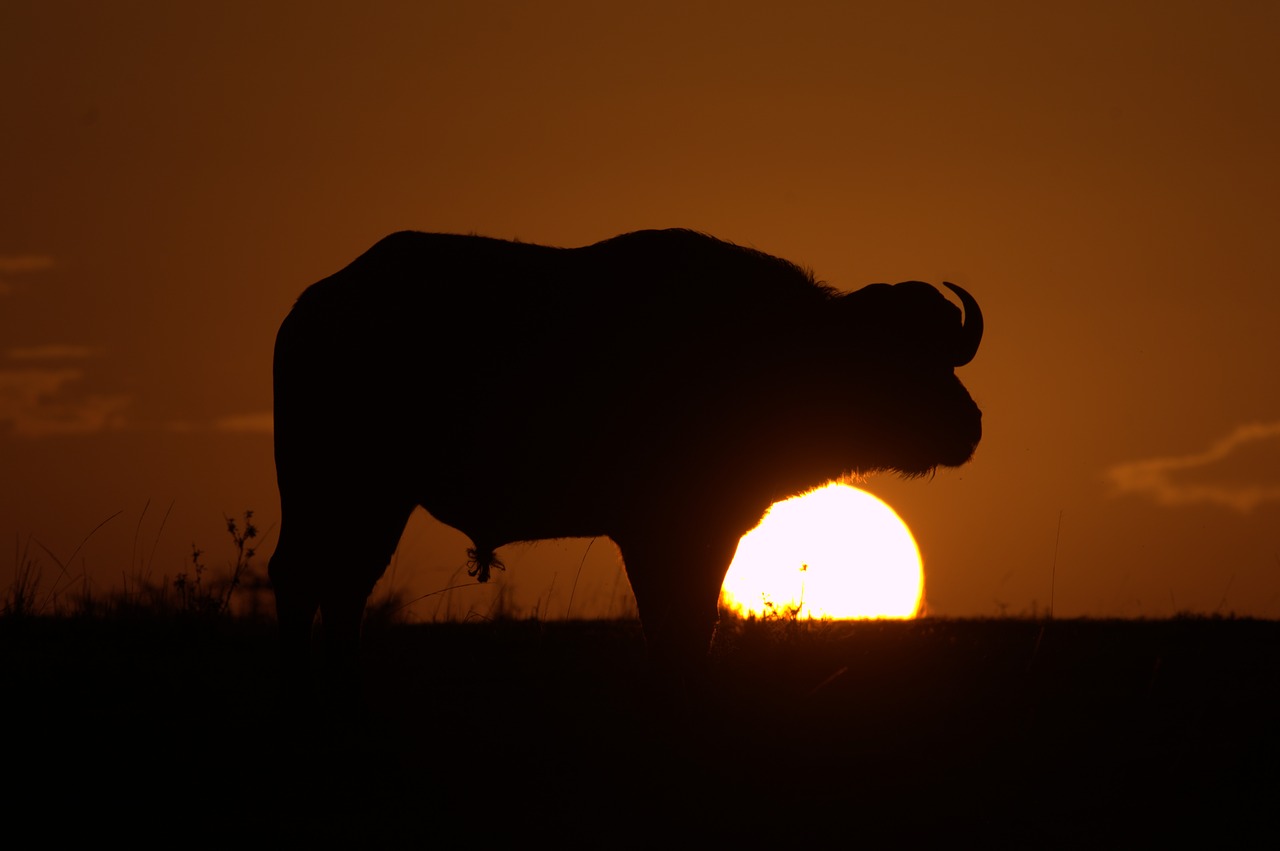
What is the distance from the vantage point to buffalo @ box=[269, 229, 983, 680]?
759cm

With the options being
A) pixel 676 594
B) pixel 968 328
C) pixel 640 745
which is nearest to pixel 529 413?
pixel 676 594

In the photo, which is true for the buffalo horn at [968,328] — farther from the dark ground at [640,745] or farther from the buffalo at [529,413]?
the dark ground at [640,745]

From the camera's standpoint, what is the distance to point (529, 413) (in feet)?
25.0

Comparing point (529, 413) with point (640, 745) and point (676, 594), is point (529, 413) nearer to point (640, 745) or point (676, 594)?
point (676, 594)

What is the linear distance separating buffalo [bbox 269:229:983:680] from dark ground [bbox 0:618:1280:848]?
2.07 ft

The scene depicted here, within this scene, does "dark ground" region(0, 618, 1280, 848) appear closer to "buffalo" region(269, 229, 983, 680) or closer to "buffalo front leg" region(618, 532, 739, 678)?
"buffalo front leg" region(618, 532, 739, 678)

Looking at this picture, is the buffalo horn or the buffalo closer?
the buffalo

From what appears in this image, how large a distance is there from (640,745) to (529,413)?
2046mm

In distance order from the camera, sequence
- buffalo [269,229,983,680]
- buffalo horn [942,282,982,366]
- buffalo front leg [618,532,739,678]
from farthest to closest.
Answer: buffalo horn [942,282,982,366], buffalo [269,229,983,680], buffalo front leg [618,532,739,678]

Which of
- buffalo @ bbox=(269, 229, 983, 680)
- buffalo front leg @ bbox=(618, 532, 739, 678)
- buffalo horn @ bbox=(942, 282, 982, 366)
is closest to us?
buffalo front leg @ bbox=(618, 532, 739, 678)

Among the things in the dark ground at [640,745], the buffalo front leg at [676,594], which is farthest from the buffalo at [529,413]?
the dark ground at [640,745]

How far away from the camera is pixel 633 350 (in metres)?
7.73

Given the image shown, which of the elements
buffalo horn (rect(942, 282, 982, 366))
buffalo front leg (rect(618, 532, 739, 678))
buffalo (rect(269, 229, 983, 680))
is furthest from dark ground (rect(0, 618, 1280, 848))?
buffalo horn (rect(942, 282, 982, 366))

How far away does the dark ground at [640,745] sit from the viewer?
5.34 metres
